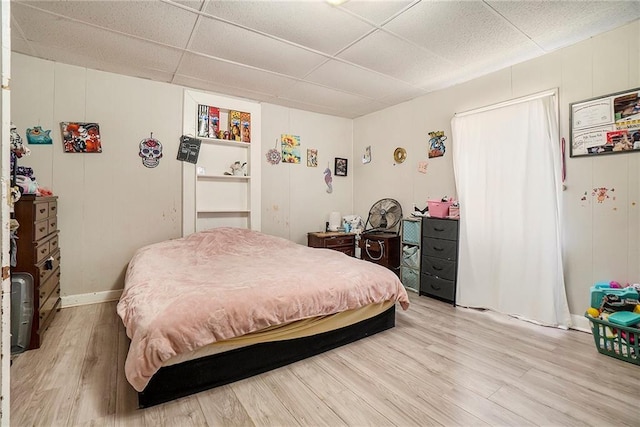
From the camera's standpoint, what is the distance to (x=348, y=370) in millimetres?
1876

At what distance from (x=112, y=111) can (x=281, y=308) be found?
2.81m

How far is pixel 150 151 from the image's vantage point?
3.26 metres

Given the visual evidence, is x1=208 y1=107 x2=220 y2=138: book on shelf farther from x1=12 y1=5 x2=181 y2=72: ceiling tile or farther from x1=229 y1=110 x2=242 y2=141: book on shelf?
x1=12 y1=5 x2=181 y2=72: ceiling tile

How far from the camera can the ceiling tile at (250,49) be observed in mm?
2307

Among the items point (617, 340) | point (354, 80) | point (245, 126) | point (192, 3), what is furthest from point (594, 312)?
point (245, 126)

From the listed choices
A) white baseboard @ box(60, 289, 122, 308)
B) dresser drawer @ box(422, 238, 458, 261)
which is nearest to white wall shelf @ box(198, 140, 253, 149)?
white baseboard @ box(60, 289, 122, 308)

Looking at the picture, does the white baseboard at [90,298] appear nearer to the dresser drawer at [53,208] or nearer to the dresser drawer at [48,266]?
the dresser drawer at [48,266]

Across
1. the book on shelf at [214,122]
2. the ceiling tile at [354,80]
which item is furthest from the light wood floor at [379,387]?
the ceiling tile at [354,80]

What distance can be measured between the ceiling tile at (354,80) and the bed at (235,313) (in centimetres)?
187

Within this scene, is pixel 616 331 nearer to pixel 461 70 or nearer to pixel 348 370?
Answer: pixel 348 370

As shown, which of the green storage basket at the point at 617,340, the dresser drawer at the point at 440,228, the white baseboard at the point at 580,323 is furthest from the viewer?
the dresser drawer at the point at 440,228

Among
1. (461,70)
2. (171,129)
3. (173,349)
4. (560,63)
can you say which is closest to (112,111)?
(171,129)

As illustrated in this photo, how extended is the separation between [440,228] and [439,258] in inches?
13.0

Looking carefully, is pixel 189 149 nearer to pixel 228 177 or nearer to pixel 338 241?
pixel 228 177
